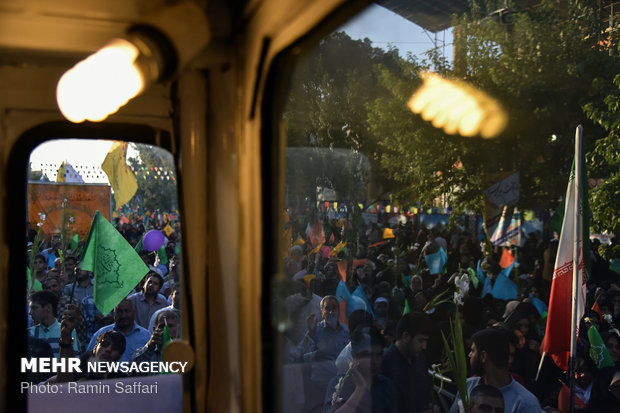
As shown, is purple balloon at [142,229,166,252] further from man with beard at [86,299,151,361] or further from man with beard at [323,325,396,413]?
man with beard at [323,325,396,413]

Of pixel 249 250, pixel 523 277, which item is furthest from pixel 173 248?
pixel 523 277

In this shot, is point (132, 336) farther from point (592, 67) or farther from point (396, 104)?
point (592, 67)

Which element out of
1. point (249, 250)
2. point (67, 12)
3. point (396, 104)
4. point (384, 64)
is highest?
point (384, 64)

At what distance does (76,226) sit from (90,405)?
54 cm

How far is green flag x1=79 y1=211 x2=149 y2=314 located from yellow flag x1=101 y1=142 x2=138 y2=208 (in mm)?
447

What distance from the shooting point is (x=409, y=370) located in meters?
3.32

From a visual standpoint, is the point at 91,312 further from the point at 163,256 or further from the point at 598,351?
the point at 598,351

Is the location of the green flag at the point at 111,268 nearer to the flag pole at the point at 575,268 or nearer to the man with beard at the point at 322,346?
the man with beard at the point at 322,346

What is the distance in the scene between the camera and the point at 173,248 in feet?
4.75

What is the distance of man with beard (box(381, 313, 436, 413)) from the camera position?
10.7 ft

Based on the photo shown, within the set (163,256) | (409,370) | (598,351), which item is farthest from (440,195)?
(163,256)

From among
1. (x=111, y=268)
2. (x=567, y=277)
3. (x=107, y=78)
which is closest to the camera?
(x=107, y=78)

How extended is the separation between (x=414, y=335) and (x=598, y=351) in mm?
1346

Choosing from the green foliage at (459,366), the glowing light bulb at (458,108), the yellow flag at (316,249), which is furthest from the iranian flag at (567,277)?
the glowing light bulb at (458,108)
